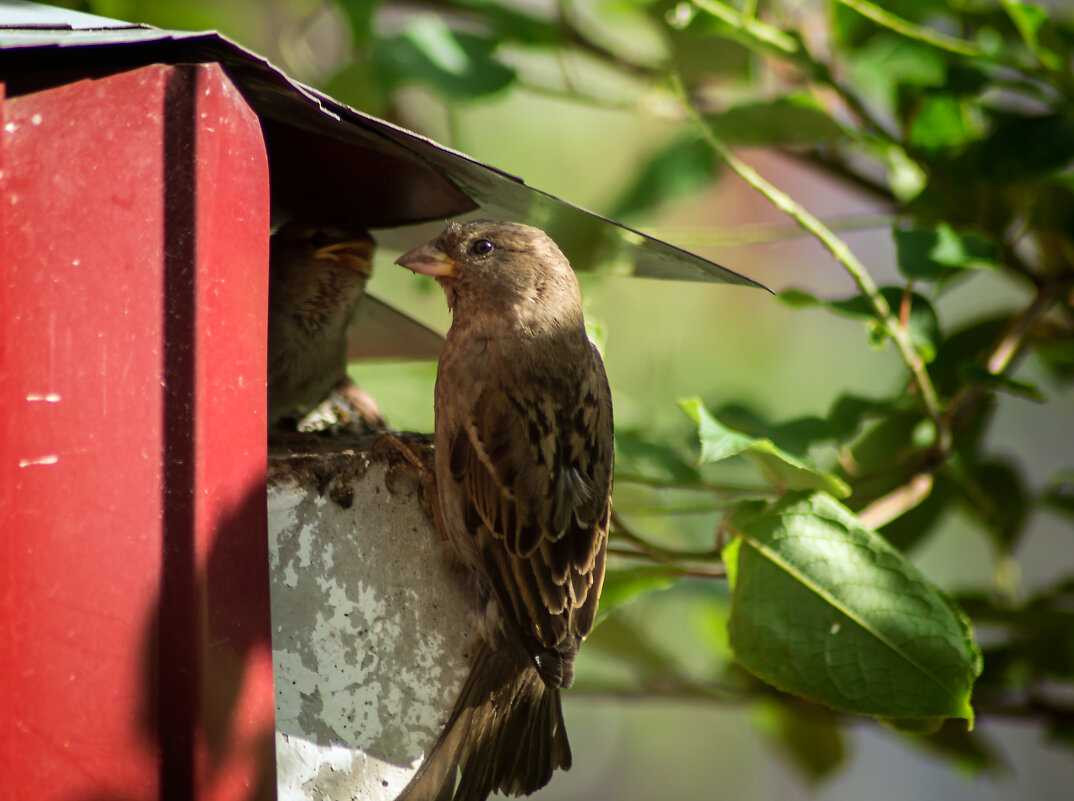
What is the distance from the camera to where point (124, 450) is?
109 centimetres

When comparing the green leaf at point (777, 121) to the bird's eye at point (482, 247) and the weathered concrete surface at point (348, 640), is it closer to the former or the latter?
the bird's eye at point (482, 247)

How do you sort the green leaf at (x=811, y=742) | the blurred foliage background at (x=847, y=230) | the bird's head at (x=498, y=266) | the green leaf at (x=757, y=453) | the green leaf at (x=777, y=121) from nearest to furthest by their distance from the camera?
the green leaf at (x=757, y=453)
the bird's head at (x=498, y=266)
the blurred foliage background at (x=847, y=230)
the green leaf at (x=777, y=121)
the green leaf at (x=811, y=742)

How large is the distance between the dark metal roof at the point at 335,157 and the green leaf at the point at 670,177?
2.10 ft

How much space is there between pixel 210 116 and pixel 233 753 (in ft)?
2.12

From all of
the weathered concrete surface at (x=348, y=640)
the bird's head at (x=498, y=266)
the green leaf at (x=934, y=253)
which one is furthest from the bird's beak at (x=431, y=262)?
the green leaf at (x=934, y=253)

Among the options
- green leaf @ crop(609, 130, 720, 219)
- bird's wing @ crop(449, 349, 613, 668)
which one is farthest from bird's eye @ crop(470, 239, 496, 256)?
green leaf @ crop(609, 130, 720, 219)

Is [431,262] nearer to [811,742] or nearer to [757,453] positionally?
[757,453]

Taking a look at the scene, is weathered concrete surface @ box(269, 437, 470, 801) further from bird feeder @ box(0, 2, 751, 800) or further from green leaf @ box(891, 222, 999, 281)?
green leaf @ box(891, 222, 999, 281)

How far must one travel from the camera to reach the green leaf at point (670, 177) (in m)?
2.32

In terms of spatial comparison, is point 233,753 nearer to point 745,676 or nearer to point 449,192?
point 449,192

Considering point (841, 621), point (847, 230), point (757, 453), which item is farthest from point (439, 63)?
point (841, 621)

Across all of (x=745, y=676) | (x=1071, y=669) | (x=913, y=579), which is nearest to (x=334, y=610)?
(x=913, y=579)

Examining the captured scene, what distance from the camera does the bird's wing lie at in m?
1.40

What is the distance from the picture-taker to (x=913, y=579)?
53.1 inches
